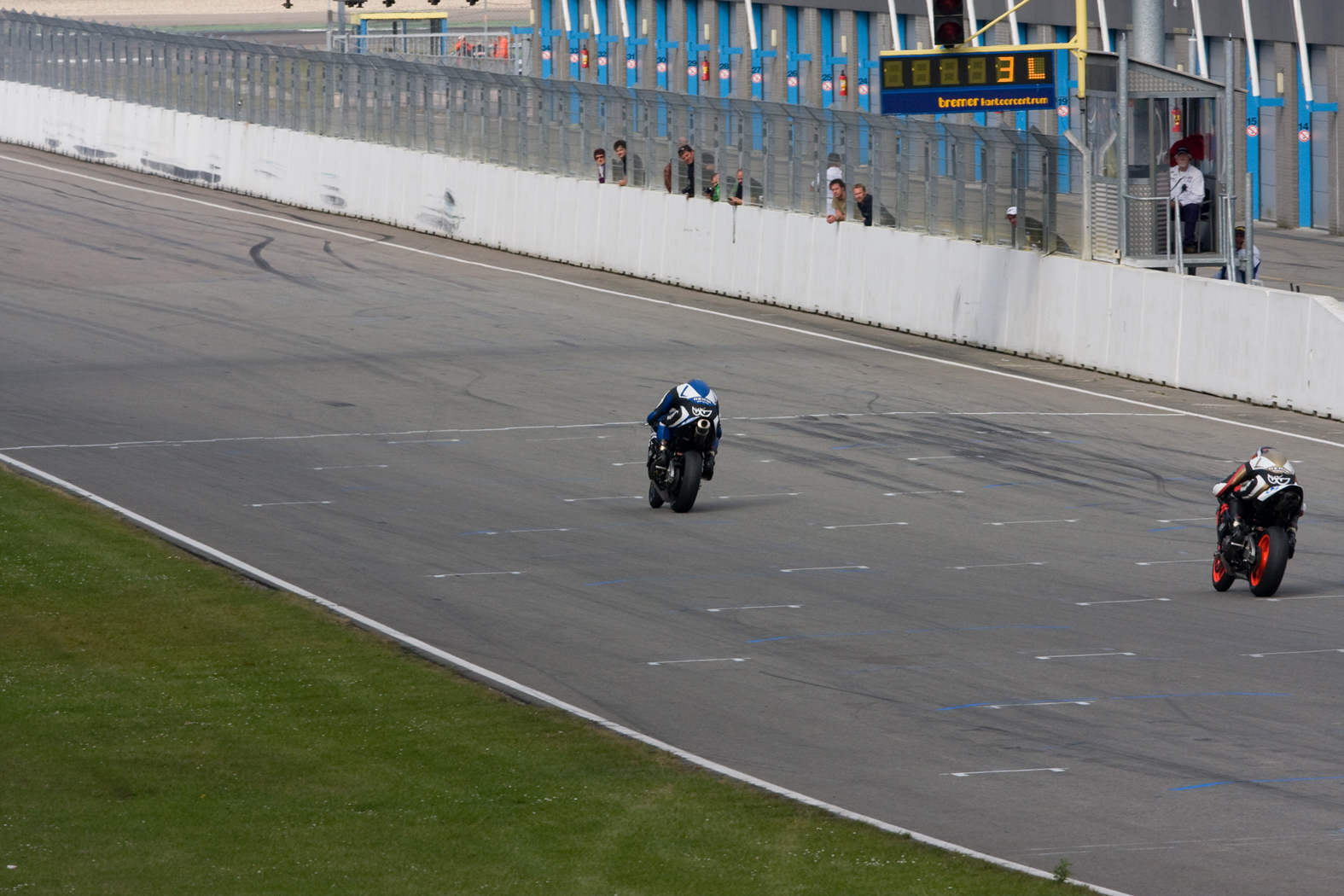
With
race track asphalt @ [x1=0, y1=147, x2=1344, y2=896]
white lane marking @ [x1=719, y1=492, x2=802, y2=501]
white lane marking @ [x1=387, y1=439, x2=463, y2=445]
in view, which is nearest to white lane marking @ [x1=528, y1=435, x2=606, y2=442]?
race track asphalt @ [x1=0, y1=147, x2=1344, y2=896]

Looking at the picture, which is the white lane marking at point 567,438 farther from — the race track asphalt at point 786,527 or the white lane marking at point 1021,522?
the white lane marking at point 1021,522

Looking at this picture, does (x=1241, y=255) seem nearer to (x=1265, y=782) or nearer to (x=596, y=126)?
(x=596, y=126)

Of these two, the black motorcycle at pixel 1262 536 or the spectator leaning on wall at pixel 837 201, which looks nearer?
the black motorcycle at pixel 1262 536

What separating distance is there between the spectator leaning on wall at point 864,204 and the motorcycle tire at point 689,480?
45.1ft

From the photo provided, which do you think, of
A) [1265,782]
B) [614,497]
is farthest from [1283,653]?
[614,497]

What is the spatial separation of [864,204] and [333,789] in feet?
72.3

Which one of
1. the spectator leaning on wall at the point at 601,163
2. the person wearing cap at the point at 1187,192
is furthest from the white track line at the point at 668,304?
the person wearing cap at the point at 1187,192

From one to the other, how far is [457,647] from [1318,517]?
8231 millimetres

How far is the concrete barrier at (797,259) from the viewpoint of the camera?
24.2 m

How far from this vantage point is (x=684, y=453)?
1798 cm

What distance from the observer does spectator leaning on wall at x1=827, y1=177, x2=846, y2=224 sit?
31281 millimetres

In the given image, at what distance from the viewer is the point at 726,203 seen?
33.7m

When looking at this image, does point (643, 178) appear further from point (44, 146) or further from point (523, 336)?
point (44, 146)

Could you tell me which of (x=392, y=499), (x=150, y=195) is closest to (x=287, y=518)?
(x=392, y=499)
